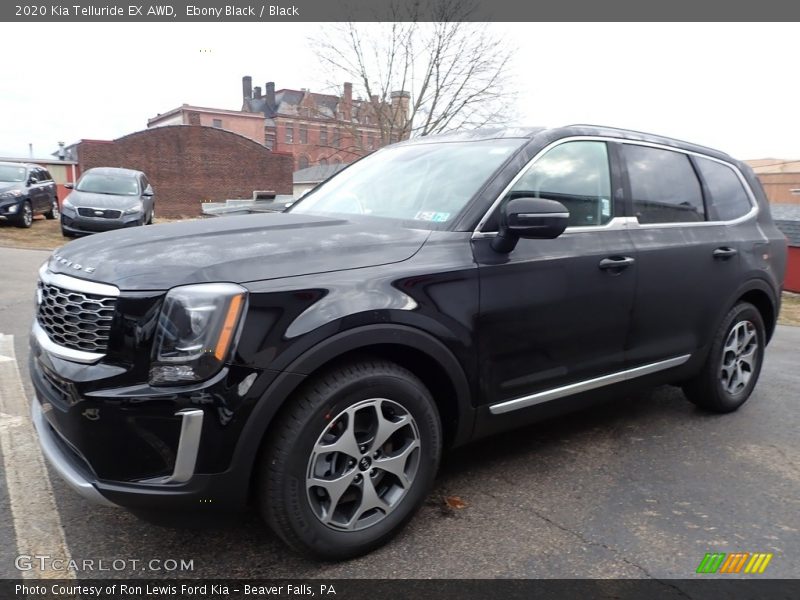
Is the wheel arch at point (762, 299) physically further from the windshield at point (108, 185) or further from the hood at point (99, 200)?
the windshield at point (108, 185)

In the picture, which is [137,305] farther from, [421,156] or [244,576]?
[421,156]

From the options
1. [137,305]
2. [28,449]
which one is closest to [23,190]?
[28,449]

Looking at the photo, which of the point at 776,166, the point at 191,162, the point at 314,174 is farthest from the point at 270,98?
the point at 776,166

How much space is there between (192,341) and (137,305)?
24 cm

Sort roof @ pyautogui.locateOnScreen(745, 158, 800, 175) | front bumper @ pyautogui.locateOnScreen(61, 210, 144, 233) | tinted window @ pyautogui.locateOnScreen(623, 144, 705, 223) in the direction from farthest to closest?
1. roof @ pyautogui.locateOnScreen(745, 158, 800, 175)
2. front bumper @ pyautogui.locateOnScreen(61, 210, 144, 233)
3. tinted window @ pyautogui.locateOnScreen(623, 144, 705, 223)

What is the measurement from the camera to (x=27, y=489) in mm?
3002

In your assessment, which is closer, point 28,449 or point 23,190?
point 28,449

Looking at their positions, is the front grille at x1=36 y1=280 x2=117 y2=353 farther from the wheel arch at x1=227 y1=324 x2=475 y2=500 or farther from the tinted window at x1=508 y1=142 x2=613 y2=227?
the tinted window at x1=508 y1=142 x2=613 y2=227

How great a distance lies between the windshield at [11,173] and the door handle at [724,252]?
661 inches

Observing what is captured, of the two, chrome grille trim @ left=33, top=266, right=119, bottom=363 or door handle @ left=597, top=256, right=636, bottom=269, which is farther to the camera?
door handle @ left=597, top=256, right=636, bottom=269

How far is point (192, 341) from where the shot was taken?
2.10 m

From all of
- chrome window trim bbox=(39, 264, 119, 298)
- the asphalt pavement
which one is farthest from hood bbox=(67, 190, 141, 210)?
chrome window trim bbox=(39, 264, 119, 298)

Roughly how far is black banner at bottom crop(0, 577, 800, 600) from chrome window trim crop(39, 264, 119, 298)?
3.62 ft

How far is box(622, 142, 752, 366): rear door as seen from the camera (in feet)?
11.6
